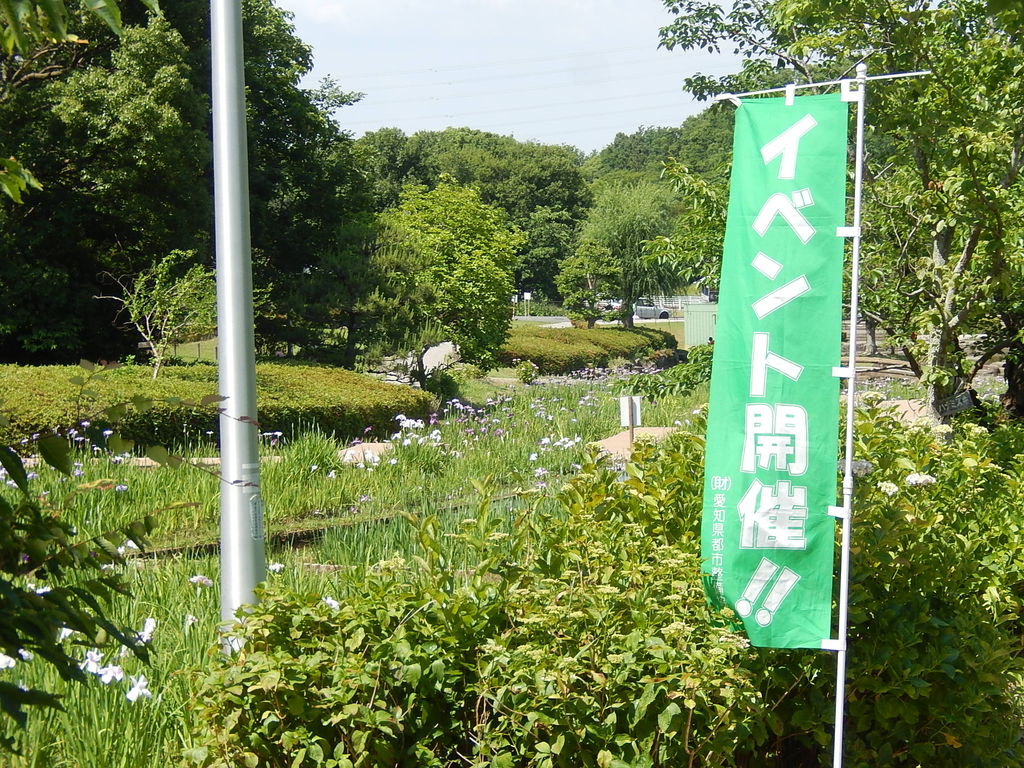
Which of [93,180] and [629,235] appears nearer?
[93,180]

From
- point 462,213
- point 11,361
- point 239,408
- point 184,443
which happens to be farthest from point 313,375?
point 239,408

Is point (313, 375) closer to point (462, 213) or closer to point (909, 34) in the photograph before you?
point (462, 213)

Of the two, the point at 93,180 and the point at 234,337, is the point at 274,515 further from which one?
the point at 93,180

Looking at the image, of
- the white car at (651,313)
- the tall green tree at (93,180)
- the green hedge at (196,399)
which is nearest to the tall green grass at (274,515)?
the green hedge at (196,399)

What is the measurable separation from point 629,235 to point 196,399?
34942 millimetres

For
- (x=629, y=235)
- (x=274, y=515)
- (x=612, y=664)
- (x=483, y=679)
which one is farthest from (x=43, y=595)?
(x=629, y=235)

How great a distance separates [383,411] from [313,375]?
5.41ft

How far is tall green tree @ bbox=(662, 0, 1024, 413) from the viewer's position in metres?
6.45

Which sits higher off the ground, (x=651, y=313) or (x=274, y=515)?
(x=651, y=313)

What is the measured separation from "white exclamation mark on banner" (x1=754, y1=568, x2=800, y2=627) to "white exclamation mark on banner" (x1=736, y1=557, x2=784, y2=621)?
0.10ft

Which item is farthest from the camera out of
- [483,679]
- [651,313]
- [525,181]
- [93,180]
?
[651,313]

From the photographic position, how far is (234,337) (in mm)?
3562

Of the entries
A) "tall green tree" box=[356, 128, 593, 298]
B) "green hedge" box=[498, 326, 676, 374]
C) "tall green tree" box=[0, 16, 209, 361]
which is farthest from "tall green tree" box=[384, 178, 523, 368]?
"tall green tree" box=[356, 128, 593, 298]

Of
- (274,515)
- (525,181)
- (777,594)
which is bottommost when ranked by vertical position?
(274,515)
